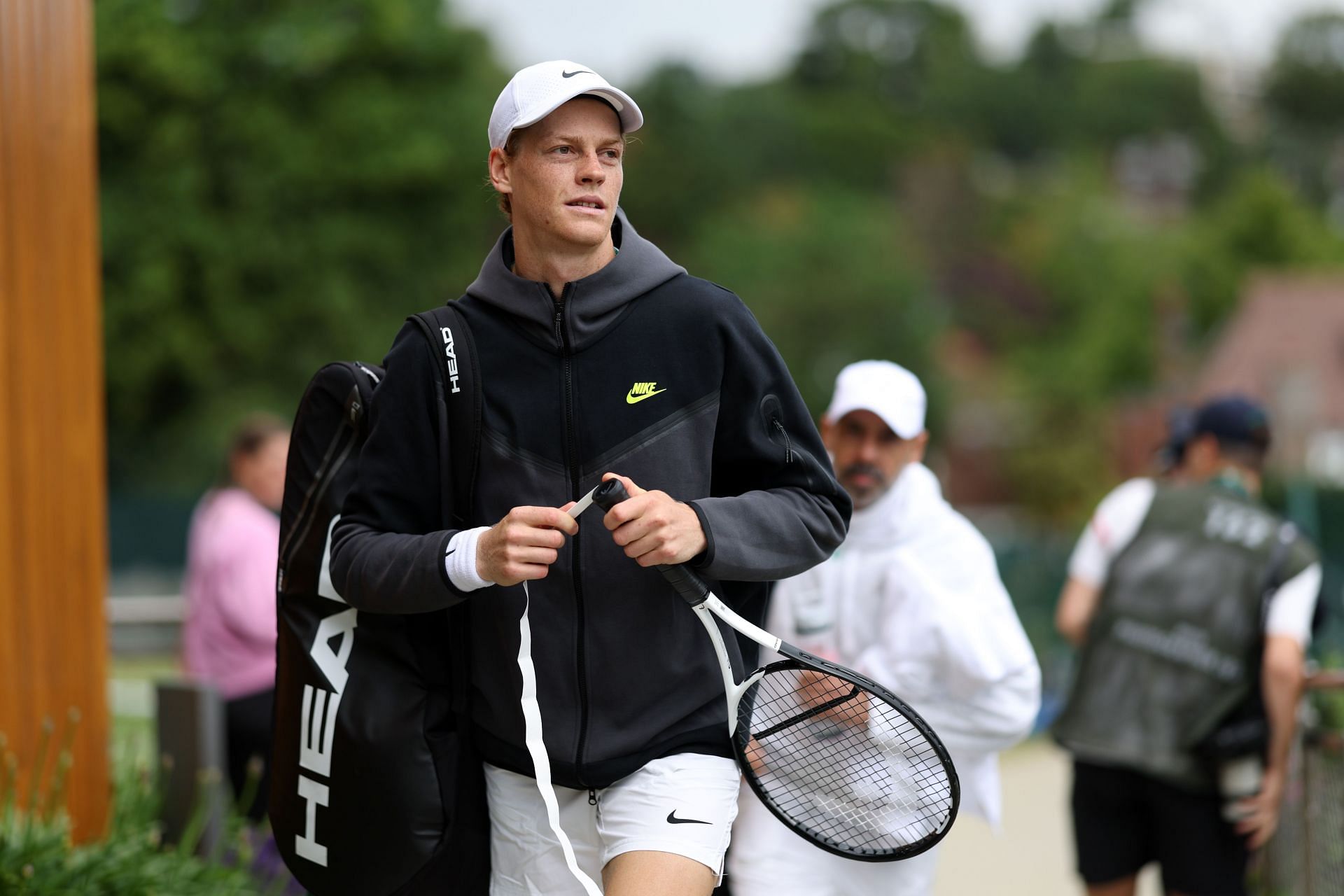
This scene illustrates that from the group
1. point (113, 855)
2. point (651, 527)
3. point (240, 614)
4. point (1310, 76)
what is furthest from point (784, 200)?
point (651, 527)

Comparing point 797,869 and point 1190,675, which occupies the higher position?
point 1190,675

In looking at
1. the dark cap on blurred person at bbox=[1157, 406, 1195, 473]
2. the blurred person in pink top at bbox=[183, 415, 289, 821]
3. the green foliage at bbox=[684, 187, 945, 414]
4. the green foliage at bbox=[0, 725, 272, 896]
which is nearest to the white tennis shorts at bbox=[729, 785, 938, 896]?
the green foliage at bbox=[0, 725, 272, 896]

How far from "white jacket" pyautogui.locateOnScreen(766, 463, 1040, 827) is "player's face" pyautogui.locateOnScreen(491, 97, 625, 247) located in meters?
→ 1.42

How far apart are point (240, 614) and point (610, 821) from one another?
380 cm

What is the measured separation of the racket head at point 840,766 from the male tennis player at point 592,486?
0.27 ft

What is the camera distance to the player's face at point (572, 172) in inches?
118

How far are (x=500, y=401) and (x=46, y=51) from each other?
3.27 m

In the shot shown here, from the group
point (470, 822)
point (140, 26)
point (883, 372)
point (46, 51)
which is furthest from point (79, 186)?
point (140, 26)

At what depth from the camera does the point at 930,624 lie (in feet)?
13.3

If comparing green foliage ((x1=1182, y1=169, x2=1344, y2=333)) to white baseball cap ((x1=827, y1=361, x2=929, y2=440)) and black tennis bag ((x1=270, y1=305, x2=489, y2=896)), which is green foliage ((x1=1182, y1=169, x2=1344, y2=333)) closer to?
white baseball cap ((x1=827, y1=361, x2=929, y2=440))

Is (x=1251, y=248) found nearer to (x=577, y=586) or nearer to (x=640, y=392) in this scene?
(x=640, y=392)

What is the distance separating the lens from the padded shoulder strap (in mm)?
2992

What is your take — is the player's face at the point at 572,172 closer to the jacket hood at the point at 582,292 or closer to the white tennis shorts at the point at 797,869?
the jacket hood at the point at 582,292

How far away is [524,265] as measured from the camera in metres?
3.12
